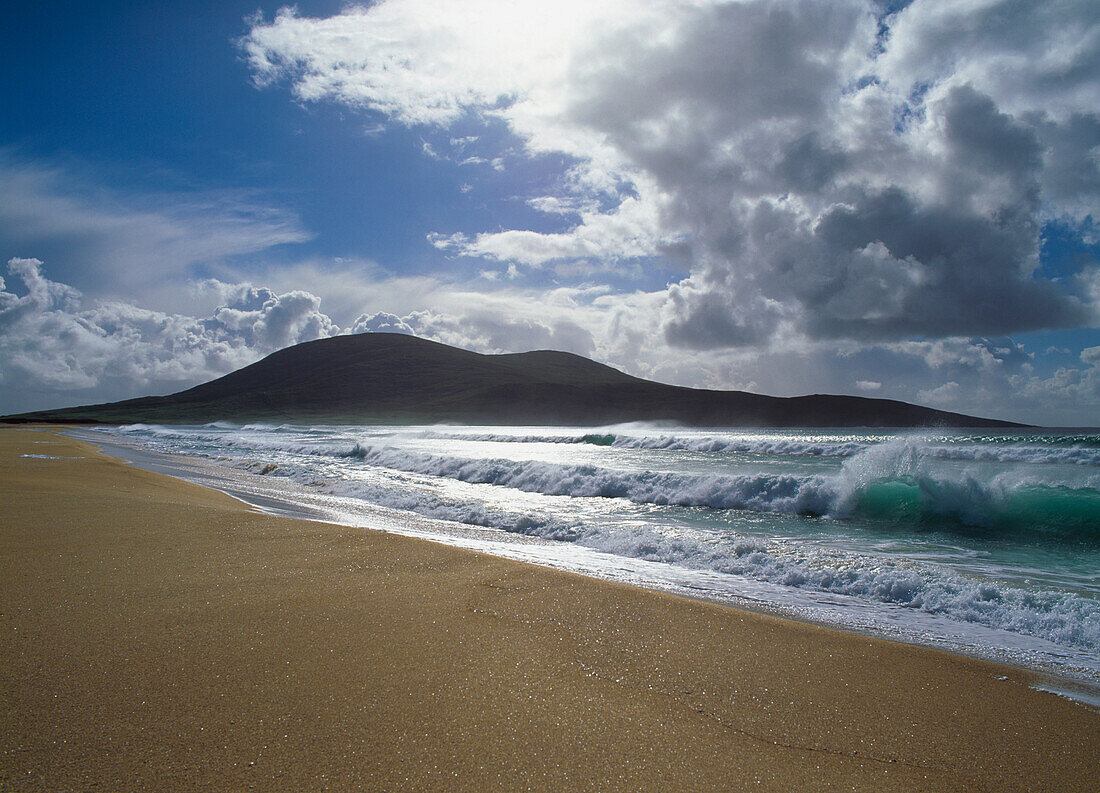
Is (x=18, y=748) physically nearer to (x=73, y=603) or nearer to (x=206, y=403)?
(x=73, y=603)

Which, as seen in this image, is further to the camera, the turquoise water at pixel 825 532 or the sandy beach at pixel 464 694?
the turquoise water at pixel 825 532

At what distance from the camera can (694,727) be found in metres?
2.38

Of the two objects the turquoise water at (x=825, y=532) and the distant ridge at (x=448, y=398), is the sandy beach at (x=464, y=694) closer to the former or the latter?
the turquoise water at (x=825, y=532)

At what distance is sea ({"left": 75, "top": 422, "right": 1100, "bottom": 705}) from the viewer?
4.70m

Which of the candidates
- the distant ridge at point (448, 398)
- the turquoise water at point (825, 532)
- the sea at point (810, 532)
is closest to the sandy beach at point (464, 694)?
the sea at point (810, 532)

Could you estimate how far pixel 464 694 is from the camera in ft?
8.25

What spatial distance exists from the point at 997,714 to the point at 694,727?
1698 millimetres

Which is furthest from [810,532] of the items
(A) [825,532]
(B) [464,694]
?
(B) [464,694]

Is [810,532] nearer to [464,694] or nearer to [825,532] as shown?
[825,532]

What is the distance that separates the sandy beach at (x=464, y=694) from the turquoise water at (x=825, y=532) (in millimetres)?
1418

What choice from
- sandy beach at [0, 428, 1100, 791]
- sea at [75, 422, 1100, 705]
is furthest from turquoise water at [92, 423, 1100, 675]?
sandy beach at [0, 428, 1100, 791]

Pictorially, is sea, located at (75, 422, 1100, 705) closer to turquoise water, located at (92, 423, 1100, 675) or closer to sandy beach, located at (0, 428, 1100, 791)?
turquoise water, located at (92, 423, 1100, 675)

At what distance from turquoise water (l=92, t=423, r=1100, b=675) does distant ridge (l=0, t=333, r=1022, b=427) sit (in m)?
62.8

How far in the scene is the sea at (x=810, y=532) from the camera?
15.4 feet
